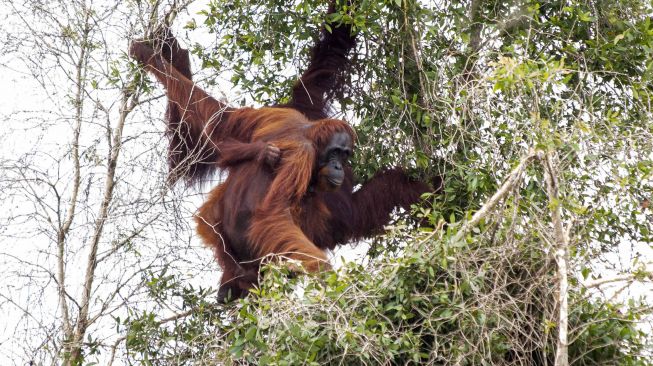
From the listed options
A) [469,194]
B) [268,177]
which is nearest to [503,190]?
[469,194]

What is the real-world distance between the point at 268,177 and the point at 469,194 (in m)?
1.34

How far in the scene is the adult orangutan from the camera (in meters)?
6.75

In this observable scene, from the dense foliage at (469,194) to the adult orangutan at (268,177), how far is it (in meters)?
0.24

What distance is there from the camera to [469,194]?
6.72 m

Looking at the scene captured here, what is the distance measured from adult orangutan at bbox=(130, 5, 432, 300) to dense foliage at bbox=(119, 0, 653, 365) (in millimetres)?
238

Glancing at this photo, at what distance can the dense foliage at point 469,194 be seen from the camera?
525 centimetres

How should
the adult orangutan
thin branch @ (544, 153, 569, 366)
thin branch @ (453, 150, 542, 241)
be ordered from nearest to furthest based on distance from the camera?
thin branch @ (544, 153, 569, 366)
thin branch @ (453, 150, 542, 241)
the adult orangutan

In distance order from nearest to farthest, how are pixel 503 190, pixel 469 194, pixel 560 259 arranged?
pixel 560 259
pixel 503 190
pixel 469 194

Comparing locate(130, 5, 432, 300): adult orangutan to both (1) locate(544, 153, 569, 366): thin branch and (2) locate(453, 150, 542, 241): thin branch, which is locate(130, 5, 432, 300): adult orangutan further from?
(1) locate(544, 153, 569, 366): thin branch

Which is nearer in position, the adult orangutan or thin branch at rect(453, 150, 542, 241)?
thin branch at rect(453, 150, 542, 241)

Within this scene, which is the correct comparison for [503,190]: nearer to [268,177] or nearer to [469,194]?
[469,194]

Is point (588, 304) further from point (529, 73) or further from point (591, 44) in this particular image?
point (591, 44)

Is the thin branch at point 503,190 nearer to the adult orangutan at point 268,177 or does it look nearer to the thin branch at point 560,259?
the thin branch at point 560,259

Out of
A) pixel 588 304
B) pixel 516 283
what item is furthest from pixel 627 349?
pixel 516 283
